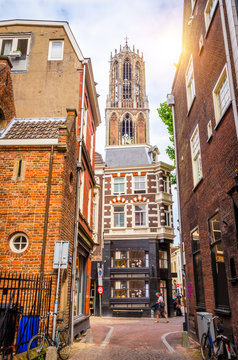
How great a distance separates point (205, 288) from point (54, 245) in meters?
4.99

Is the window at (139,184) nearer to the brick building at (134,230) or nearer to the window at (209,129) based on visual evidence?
the brick building at (134,230)

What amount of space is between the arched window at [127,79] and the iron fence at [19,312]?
237 ft

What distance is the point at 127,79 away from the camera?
263 ft

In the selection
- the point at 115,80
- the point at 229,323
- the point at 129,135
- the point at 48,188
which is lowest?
the point at 229,323

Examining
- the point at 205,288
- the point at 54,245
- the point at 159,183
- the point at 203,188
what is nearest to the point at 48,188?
the point at 54,245

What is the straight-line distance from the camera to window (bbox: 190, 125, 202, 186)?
11.7 m

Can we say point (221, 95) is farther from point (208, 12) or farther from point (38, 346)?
point (38, 346)

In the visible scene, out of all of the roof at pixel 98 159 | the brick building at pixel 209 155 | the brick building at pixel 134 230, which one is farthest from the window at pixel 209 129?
the roof at pixel 98 159

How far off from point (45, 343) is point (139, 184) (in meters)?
23.0

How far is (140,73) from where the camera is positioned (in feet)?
268

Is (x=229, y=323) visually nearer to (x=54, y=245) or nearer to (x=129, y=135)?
(x=54, y=245)

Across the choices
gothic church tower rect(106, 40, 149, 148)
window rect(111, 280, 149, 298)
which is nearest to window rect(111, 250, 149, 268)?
window rect(111, 280, 149, 298)

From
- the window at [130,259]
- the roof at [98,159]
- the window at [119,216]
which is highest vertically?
the roof at [98,159]

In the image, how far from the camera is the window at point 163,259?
27.6 meters
